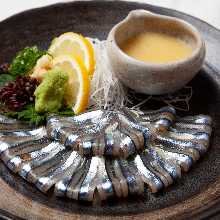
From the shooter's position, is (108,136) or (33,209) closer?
(33,209)

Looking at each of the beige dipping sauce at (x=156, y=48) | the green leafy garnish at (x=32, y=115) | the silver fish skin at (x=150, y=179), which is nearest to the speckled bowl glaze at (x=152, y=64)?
the beige dipping sauce at (x=156, y=48)

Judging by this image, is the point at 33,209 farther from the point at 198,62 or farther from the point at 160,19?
the point at 160,19

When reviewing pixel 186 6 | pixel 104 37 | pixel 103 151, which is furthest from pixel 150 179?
pixel 186 6

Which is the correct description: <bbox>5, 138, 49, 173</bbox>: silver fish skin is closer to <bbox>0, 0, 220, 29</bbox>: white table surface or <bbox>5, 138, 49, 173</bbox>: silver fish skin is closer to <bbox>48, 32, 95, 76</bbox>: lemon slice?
<bbox>48, 32, 95, 76</bbox>: lemon slice

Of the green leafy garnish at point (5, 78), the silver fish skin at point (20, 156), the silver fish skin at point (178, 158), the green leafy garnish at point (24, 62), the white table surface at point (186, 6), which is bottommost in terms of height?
the white table surface at point (186, 6)

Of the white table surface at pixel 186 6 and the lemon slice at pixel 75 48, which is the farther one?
the white table surface at pixel 186 6

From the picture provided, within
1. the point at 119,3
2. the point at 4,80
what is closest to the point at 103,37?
the point at 119,3

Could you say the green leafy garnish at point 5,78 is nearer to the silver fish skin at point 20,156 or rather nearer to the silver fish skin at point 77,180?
the silver fish skin at point 20,156
